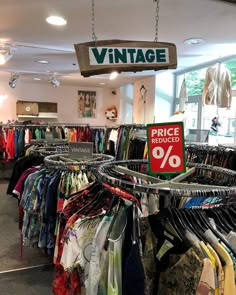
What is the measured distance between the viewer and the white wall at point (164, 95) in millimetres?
7074

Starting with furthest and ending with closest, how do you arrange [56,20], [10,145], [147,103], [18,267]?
[147,103], [10,145], [56,20], [18,267]

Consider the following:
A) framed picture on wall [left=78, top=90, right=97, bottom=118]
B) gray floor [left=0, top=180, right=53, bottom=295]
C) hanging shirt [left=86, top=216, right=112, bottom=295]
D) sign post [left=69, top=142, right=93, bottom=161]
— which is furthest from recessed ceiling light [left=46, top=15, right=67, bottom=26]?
framed picture on wall [left=78, top=90, right=97, bottom=118]

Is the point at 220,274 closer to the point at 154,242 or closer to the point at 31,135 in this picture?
the point at 154,242

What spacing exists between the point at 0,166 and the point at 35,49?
12.1ft

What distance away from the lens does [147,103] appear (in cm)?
744

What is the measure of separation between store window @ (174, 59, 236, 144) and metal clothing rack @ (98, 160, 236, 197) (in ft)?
11.3

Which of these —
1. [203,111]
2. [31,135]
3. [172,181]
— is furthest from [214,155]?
[31,135]

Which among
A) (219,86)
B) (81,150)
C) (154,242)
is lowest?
(154,242)

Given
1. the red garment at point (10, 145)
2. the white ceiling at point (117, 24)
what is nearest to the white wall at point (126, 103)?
the red garment at point (10, 145)

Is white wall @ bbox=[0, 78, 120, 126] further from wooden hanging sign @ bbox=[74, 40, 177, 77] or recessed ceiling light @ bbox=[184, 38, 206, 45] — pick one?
wooden hanging sign @ bbox=[74, 40, 177, 77]

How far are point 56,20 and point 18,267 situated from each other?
9.72ft

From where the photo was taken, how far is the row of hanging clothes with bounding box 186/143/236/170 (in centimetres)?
289

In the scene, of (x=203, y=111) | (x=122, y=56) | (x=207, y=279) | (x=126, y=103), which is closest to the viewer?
(x=207, y=279)

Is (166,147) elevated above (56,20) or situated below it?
below
